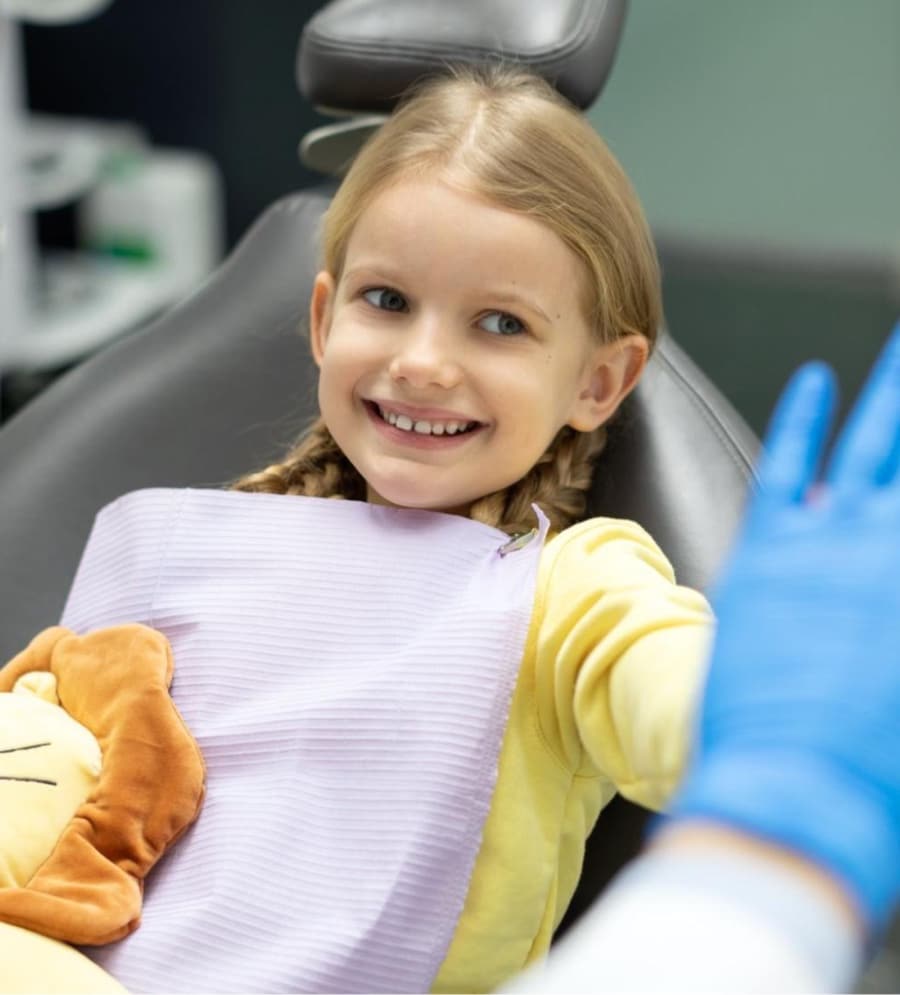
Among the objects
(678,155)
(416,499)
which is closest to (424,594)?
(416,499)

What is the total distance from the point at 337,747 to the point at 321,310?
0.36 meters

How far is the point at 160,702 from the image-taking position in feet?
3.30

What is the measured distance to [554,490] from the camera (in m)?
1.14

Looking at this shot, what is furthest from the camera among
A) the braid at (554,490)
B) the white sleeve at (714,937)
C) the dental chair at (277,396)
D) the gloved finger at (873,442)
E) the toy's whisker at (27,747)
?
the dental chair at (277,396)

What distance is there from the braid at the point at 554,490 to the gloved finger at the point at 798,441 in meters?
0.42

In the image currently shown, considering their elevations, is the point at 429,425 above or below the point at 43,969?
above

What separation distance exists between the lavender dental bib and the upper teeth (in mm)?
57

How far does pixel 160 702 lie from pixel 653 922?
568 millimetres

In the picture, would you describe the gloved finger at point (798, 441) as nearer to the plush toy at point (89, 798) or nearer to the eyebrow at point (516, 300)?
Answer: the eyebrow at point (516, 300)

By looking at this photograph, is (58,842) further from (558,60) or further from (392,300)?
(558,60)

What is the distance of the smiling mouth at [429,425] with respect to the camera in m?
1.04

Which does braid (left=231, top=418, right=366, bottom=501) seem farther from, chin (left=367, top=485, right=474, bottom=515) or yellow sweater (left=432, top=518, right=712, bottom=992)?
yellow sweater (left=432, top=518, right=712, bottom=992)

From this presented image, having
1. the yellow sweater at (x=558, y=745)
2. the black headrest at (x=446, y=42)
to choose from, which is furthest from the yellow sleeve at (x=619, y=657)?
the black headrest at (x=446, y=42)

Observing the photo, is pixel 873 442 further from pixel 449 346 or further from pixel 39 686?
pixel 39 686
